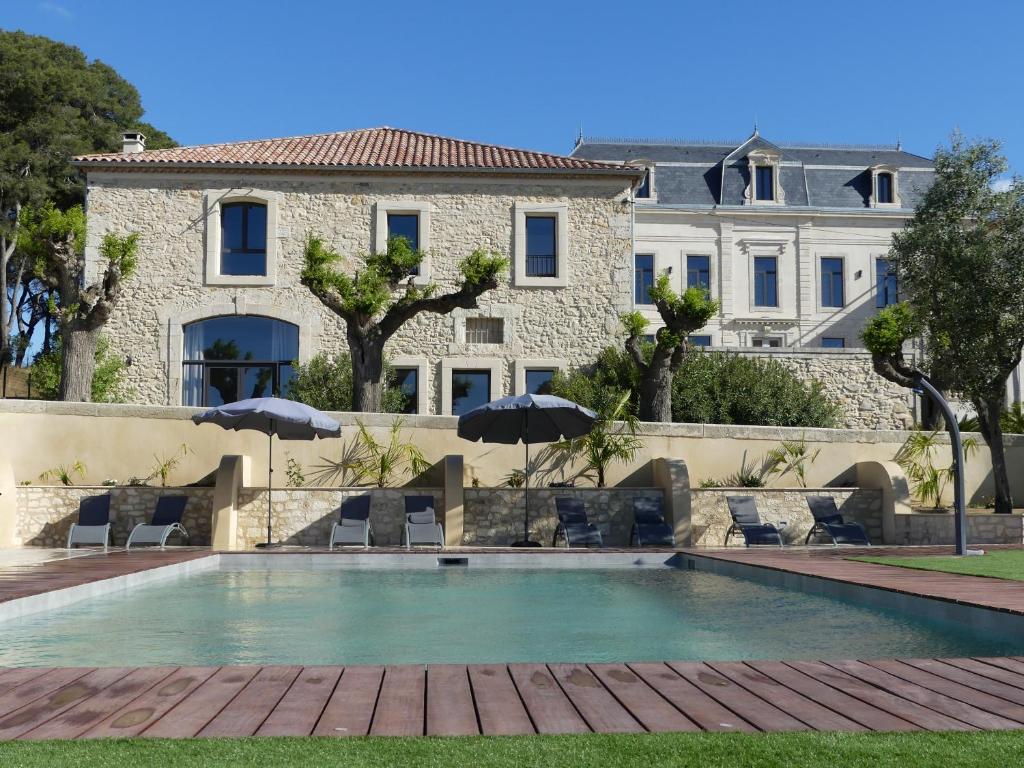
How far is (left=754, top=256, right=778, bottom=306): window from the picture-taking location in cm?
3325

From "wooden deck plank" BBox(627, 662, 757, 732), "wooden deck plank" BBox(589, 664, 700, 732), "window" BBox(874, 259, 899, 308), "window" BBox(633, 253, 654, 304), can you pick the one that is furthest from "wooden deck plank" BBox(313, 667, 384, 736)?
"window" BBox(874, 259, 899, 308)

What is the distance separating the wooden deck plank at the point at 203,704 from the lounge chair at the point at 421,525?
9389 mm

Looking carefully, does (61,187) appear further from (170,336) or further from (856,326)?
(856,326)

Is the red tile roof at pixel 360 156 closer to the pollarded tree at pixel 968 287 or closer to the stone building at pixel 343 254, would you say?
the stone building at pixel 343 254

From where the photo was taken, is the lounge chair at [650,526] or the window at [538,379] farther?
the window at [538,379]

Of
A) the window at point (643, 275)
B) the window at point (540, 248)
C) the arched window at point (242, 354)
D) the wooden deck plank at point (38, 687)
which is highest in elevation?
the window at point (643, 275)

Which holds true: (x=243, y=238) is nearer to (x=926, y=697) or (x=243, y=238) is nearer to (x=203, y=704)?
(x=203, y=704)

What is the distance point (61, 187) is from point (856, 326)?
97.9 ft

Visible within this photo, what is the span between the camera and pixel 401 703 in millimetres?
4191

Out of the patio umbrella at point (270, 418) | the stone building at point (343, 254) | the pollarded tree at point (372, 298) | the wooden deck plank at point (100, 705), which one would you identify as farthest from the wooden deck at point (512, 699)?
the stone building at point (343, 254)

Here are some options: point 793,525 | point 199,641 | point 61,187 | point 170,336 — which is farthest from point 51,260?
point 61,187

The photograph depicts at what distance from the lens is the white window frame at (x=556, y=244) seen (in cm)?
2302

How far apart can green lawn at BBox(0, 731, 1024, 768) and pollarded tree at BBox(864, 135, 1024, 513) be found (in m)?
13.3

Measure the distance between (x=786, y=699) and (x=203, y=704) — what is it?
2662 millimetres
